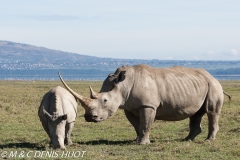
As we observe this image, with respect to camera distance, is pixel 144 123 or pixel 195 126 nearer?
pixel 144 123

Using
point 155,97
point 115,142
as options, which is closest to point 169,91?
point 155,97

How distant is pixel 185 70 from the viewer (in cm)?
1748

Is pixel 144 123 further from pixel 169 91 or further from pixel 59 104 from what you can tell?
pixel 59 104

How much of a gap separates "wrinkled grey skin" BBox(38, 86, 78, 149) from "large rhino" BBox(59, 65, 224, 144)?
72 cm

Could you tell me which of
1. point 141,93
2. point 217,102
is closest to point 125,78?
point 141,93

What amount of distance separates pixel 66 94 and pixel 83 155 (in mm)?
2867

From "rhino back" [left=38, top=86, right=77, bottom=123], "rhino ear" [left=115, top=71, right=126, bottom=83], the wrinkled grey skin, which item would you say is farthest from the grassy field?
"rhino ear" [left=115, top=71, right=126, bottom=83]

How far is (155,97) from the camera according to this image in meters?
16.2

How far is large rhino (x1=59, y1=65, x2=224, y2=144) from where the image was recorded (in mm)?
15664

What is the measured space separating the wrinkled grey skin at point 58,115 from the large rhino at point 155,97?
72cm

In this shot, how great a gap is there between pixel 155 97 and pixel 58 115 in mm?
2812

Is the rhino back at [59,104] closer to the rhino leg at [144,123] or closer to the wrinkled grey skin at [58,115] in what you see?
the wrinkled grey skin at [58,115]

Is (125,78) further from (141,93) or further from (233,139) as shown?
(233,139)

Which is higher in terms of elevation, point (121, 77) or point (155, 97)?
point (121, 77)
